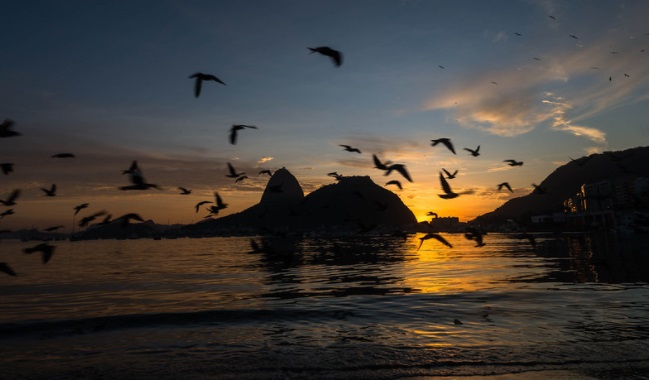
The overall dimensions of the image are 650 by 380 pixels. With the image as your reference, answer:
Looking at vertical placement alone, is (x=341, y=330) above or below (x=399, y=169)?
below

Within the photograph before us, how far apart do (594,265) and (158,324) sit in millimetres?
44806

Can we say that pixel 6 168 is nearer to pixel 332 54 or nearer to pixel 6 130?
pixel 6 130

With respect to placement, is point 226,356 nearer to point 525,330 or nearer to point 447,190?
point 447,190

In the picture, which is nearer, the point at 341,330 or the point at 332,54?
the point at 332,54

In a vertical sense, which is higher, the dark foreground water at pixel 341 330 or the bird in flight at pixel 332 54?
the bird in flight at pixel 332 54

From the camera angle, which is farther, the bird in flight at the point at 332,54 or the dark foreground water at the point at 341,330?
the dark foreground water at the point at 341,330

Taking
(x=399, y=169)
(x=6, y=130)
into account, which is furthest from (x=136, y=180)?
(x=399, y=169)

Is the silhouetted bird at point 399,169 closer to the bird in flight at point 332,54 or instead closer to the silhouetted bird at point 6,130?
A: the bird in flight at point 332,54

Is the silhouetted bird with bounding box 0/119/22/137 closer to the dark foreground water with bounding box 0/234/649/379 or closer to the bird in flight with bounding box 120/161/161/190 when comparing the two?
the bird in flight with bounding box 120/161/161/190

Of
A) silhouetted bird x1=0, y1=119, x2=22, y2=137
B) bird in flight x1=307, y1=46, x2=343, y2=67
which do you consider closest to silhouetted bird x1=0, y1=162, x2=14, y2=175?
silhouetted bird x1=0, y1=119, x2=22, y2=137

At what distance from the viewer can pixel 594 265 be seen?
46.3 meters

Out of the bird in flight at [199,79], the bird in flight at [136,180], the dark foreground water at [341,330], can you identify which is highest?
the bird in flight at [199,79]

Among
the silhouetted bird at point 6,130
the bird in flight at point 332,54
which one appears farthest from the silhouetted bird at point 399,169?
the silhouetted bird at point 6,130

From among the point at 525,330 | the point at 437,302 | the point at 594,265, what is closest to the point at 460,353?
the point at 525,330
